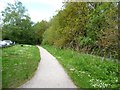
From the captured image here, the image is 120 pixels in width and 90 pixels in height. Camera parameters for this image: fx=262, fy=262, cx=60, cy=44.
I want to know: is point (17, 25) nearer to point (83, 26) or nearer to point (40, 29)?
point (40, 29)

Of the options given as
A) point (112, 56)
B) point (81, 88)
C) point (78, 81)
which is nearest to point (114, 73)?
point (78, 81)

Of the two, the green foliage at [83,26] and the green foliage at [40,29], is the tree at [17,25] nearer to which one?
the green foliage at [40,29]

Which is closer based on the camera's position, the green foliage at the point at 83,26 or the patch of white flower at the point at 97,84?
the patch of white flower at the point at 97,84

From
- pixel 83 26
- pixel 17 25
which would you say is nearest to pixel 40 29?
pixel 17 25

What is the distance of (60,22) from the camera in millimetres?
36906

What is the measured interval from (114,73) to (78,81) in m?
3.23

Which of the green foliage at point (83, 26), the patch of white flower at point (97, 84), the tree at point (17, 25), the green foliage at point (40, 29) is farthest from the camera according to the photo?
the green foliage at point (40, 29)

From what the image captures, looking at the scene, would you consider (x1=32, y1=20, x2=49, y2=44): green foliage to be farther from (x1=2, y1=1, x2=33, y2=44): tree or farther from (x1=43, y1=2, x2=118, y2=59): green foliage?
(x1=43, y1=2, x2=118, y2=59): green foliage

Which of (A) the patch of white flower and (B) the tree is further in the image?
(B) the tree

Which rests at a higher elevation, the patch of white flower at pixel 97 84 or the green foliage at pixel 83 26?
the green foliage at pixel 83 26

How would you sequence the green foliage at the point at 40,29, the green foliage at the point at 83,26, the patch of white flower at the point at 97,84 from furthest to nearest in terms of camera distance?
the green foliage at the point at 40,29 → the green foliage at the point at 83,26 → the patch of white flower at the point at 97,84

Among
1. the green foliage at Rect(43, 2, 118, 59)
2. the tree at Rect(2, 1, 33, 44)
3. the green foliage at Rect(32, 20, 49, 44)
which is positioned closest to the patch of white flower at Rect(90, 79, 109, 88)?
the green foliage at Rect(43, 2, 118, 59)

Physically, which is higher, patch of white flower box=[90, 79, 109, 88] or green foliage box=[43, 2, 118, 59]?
green foliage box=[43, 2, 118, 59]

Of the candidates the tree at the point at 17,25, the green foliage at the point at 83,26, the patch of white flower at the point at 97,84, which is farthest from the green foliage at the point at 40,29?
the patch of white flower at the point at 97,84
